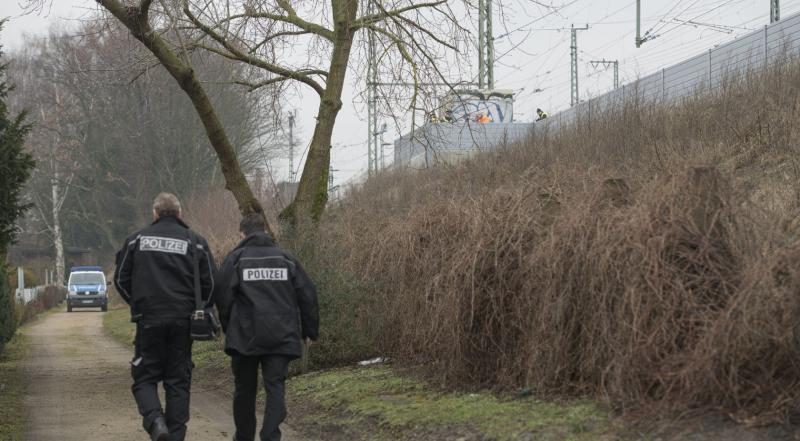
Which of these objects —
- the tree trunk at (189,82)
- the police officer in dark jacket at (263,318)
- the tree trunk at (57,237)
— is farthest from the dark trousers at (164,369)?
the tree trunk at (57,237)

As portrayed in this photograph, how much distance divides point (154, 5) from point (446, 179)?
5852mm

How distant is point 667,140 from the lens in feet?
47.8

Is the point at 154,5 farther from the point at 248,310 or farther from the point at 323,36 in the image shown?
the point at 248,310

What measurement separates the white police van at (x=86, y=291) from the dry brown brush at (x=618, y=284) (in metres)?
41.4

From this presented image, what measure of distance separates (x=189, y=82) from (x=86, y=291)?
4010cm

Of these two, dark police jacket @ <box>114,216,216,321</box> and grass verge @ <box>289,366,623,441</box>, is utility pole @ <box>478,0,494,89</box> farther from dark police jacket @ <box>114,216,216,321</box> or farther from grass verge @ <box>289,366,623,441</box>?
dark police jacket @ <box>114,216,216,321</box>

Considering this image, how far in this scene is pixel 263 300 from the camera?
26.8 ft

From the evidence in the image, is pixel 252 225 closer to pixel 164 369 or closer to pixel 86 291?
pixel 164 369

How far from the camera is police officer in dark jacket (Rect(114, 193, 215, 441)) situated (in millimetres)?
8250

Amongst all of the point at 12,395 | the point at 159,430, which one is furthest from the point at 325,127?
the point at 159,430

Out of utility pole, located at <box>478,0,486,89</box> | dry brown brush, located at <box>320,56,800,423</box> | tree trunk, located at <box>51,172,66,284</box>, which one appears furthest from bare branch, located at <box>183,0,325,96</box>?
tree trunk, located at <box>51,172,66,284</box>

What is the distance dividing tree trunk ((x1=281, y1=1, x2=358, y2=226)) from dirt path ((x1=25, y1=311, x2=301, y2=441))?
3225mm

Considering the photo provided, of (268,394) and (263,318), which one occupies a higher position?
(263,318)

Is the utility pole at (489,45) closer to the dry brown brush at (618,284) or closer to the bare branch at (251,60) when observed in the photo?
the bare branch at (251,60)
